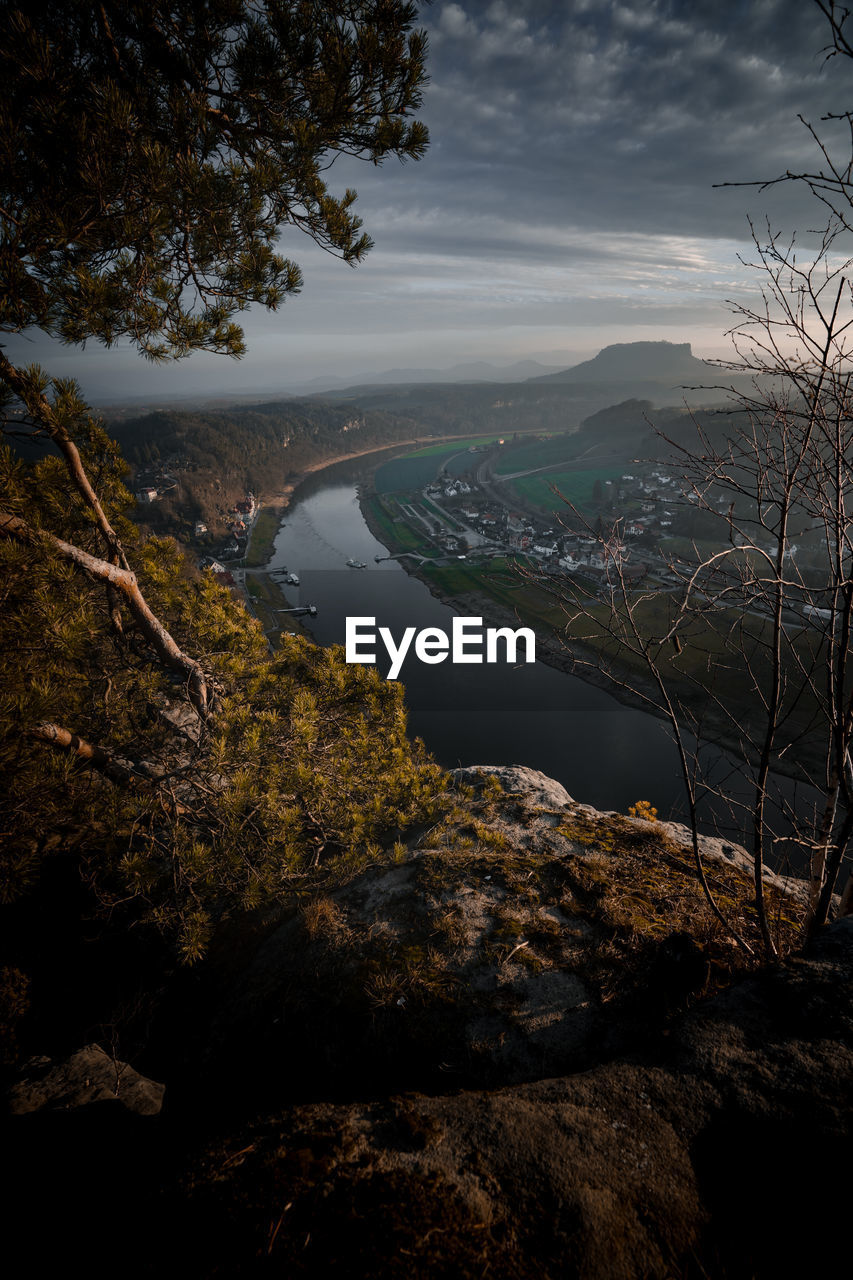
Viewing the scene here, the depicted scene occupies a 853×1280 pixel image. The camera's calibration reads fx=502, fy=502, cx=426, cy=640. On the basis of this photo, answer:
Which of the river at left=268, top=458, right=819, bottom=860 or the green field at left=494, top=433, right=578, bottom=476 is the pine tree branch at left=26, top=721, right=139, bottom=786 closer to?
the river at left=268, top=458, right=819, bottom=860

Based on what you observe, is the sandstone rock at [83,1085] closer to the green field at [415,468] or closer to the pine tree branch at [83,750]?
the pine tree branch at [83,750]

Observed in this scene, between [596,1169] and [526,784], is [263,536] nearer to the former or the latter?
[526,784]

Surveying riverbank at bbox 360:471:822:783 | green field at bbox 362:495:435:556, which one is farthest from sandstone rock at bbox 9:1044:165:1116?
green field at bbox 362:495:435:556

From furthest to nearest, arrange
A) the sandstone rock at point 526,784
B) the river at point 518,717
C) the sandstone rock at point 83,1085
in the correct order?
the river at point 518,717 < the sandstone rock at point 526,784 < the sandstone rock at point 83,1085

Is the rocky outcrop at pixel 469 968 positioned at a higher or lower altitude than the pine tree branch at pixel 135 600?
lower

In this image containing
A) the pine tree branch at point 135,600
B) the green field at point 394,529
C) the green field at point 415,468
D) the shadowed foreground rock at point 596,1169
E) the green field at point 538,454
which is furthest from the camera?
the green field at point 538,454

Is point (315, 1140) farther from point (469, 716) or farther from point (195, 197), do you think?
point (469, 716)

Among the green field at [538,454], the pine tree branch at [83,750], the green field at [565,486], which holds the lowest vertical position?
the pine tree branch at [83,750]

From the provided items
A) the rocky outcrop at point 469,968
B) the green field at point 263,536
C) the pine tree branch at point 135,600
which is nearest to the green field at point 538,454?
the green field at point 263,536
